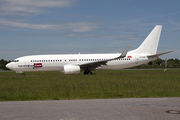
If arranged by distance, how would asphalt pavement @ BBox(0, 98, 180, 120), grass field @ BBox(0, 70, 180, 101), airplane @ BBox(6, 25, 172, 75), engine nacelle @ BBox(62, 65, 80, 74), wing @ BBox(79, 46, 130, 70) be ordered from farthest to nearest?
1. airplane @ BBox(6, 25, 172, 75)
2. wing @ BBox(79, 46, 130, 70)
3. engine nacelle @ BBox(62, 65, 80, 74)
4. grass field @ BBox(0, 70, 180, 101)
5. asphalt pavement @ BBox(0, 98, 180, 120)

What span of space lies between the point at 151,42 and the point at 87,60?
10.4 meters

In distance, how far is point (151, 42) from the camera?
33812 mm

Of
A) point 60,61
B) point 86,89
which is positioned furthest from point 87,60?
point 86,89

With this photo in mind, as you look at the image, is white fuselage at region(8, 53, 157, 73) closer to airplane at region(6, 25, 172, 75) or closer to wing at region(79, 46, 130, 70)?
airplane at region(6, 25, 172, 75)

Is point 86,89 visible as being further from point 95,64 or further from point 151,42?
point 151,42

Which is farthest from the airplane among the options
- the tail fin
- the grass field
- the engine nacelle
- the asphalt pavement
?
the asphalt pavement

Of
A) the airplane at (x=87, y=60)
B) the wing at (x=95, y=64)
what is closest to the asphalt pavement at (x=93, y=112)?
the wing at (x=95, y=64)

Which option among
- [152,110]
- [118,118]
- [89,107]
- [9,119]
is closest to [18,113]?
[9,119]

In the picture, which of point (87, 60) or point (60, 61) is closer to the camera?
point (60, 61)

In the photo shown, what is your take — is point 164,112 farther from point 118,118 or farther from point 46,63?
point 46,63

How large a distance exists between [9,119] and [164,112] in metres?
4.67

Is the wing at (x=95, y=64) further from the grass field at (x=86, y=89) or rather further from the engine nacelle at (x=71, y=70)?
the grass field at (x=86, y=89)

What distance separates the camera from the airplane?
31.5 meters

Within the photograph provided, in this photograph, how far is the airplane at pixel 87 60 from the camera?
1240 inches
